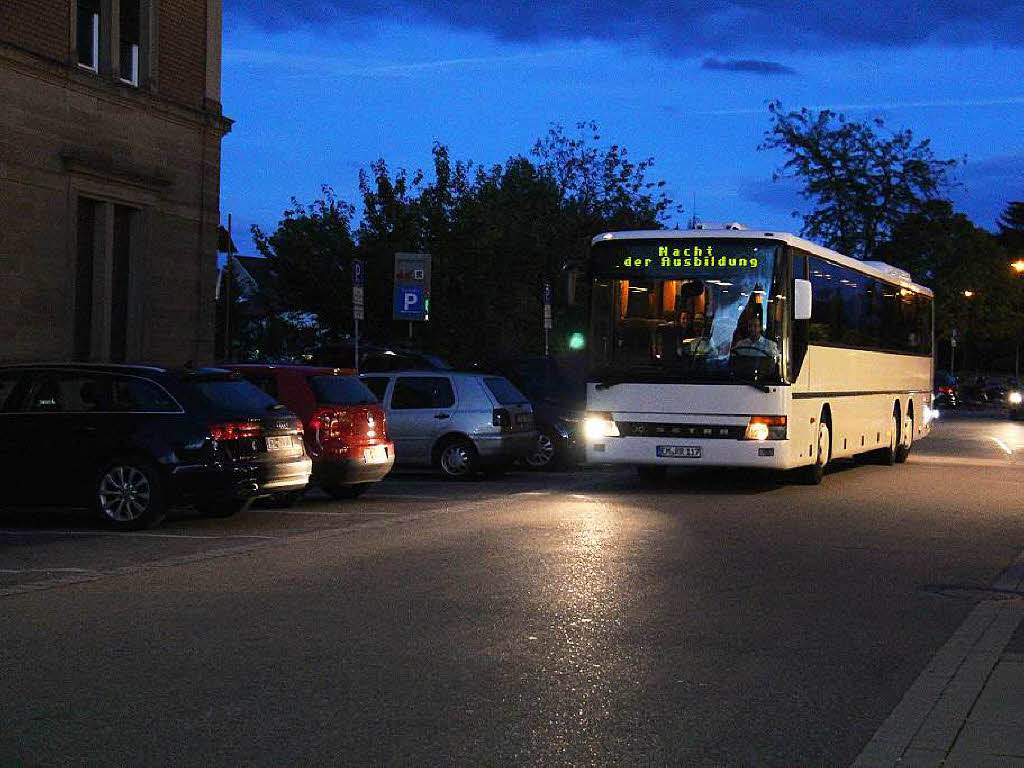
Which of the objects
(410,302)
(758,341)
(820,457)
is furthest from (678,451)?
(410,302)

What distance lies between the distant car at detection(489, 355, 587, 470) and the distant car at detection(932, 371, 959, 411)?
49474 millimetres

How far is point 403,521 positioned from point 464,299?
27.8 meters

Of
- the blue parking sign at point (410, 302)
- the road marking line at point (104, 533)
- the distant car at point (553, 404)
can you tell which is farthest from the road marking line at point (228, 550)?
the blue parking sign at point (410, 302)

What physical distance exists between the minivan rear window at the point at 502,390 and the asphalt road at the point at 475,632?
5.49m

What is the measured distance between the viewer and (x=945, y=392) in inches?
2835

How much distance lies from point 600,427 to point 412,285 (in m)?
9.65

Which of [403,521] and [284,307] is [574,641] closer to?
[403,521]

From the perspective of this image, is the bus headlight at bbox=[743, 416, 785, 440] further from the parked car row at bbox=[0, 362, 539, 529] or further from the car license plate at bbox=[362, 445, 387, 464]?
the parked car row at bbox=[0, 362, 539, 529]

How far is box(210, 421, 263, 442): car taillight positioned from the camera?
13977 millimetres

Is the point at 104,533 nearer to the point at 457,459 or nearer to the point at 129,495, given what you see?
the point at 129,495

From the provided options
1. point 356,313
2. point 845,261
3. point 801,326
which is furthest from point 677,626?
point 356,313

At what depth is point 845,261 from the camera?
2223 cm

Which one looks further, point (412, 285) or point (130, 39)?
point (130, 39)

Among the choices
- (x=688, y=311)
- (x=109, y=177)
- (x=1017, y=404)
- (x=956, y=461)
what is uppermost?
(x=109, y=177)
